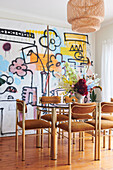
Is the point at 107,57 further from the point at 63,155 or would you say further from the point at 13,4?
the point at 63,155

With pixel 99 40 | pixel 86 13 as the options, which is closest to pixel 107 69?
pixel 99 40

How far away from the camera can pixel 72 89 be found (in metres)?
3.45

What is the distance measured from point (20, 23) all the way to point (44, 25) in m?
0.59

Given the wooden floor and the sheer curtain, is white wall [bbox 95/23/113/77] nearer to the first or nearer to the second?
the sheer curtain

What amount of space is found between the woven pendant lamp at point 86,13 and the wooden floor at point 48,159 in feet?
6.57

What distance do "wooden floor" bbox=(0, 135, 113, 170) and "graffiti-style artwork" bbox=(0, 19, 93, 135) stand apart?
52.7 inches

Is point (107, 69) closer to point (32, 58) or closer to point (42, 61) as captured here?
point (42, 61)

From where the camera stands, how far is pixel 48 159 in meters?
3.02

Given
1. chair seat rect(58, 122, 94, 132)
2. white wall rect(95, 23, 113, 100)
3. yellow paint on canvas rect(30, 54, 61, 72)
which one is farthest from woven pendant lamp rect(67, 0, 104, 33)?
white wall rect(95, 23, 113, 100)

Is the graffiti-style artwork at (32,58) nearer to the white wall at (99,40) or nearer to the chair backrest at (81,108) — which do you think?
the white wall at (99,40)

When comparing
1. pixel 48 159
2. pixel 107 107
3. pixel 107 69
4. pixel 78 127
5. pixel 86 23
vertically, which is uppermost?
pixel 86 23

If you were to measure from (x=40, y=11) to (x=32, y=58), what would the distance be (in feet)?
3.50

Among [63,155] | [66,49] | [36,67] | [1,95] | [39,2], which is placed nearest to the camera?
[63,155]

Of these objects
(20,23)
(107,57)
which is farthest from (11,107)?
(107,57)
